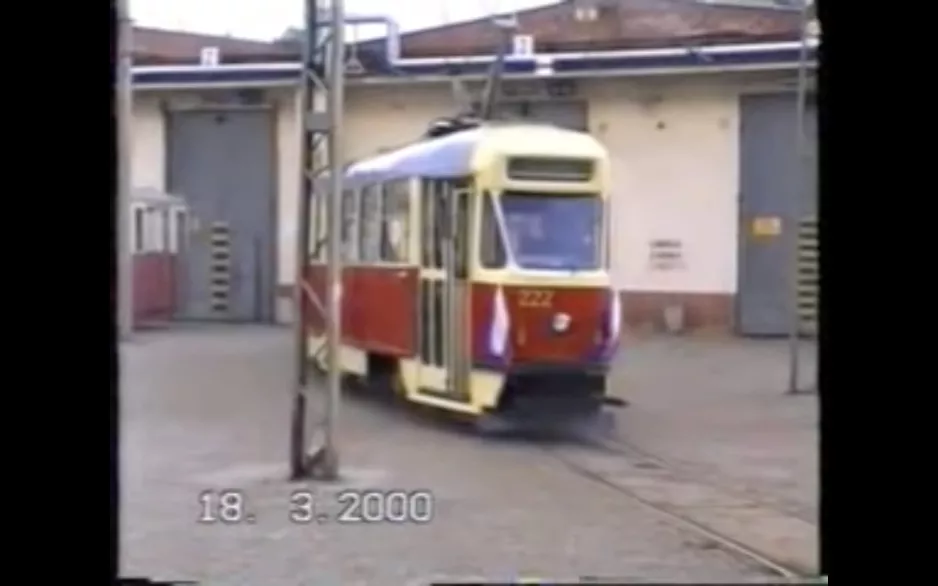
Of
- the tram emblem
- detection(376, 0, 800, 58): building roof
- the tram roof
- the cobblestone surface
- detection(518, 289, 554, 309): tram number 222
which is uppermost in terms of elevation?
detection(376, 0, 800, 58): building roof

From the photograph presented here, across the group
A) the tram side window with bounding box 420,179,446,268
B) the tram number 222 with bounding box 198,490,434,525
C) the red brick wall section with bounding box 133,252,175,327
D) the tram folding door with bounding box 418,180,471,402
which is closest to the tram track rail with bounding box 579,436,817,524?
the tram folding door with bounding box 418,180,471,402

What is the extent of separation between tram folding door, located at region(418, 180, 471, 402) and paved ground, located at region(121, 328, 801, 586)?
0.17 meters

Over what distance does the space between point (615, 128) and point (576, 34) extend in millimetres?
381

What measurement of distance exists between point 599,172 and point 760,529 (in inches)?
70.1

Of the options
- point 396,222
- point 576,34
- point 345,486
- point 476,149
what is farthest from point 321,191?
point 576,34

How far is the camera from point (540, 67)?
6.60 metres

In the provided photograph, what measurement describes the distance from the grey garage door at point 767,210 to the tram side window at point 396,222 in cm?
127

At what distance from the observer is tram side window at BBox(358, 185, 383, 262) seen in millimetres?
6707

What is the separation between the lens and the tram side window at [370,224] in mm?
6707

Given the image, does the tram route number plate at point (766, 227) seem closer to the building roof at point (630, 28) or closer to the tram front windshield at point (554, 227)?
the building roof at point (630, 28)

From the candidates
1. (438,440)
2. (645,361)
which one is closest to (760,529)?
(438,440)

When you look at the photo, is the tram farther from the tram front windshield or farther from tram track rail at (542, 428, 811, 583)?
tram track rail at (542, 428, 811, 583)

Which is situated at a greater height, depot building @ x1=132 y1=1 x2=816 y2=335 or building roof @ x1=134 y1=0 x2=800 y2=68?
building roof @ x1=134 y1=0 x2=800 y2=68

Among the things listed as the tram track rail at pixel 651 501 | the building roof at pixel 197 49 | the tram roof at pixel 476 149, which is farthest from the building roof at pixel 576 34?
the tram track rail at pixel 651 501
